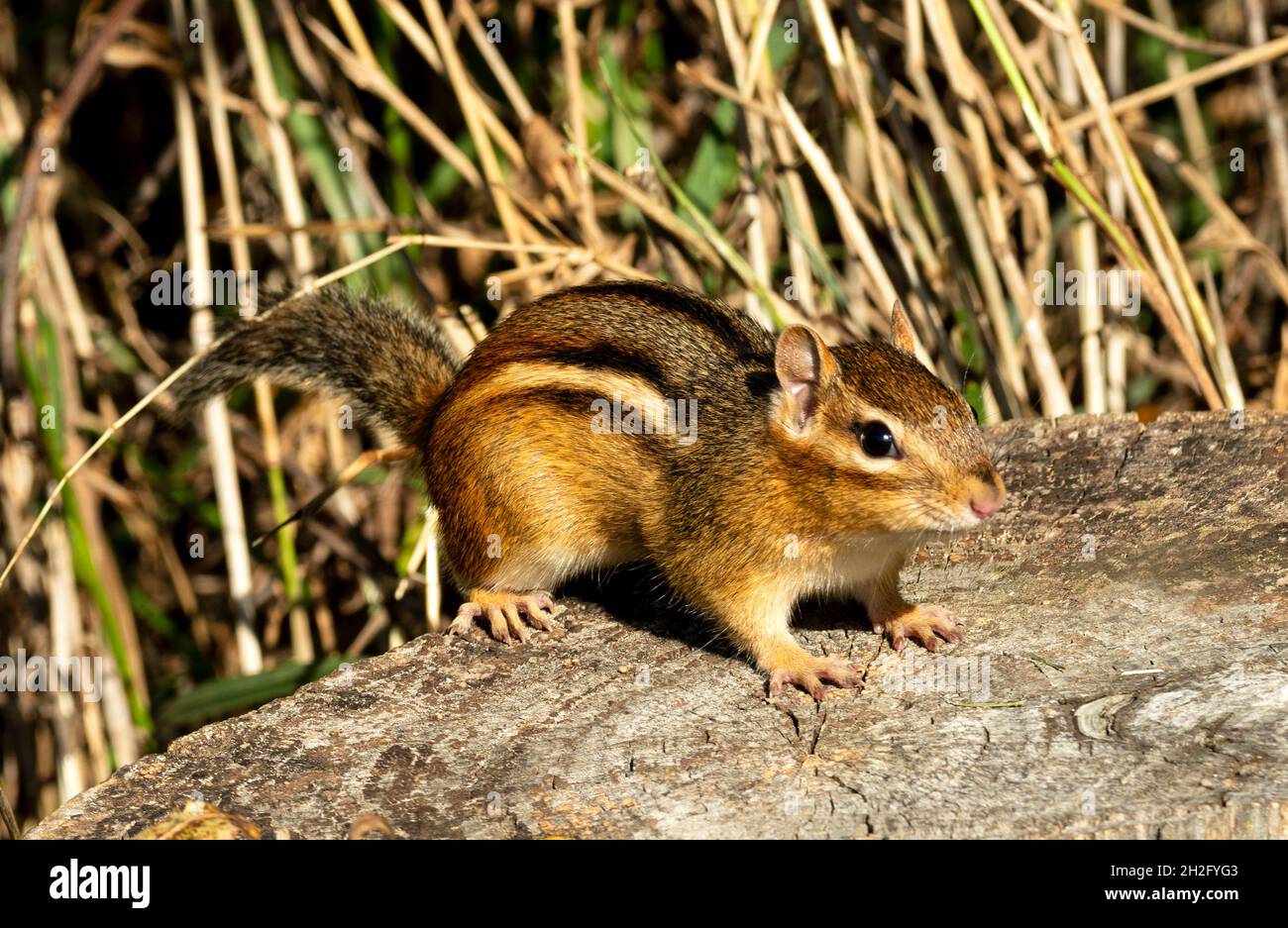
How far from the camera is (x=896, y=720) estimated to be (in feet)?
9.27

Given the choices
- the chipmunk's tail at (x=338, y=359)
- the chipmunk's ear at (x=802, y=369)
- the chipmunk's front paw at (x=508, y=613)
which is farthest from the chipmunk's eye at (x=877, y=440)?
the chipmunk's tail at (x=338, y=359)

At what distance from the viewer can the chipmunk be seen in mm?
3145

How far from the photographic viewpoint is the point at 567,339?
3.62 metres

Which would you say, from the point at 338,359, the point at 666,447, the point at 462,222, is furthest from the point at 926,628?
the point at 462,222

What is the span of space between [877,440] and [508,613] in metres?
0.93

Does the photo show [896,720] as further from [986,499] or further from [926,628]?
[986,499]

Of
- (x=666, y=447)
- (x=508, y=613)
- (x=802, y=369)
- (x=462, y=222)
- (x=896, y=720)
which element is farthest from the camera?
(x=462, y=222)

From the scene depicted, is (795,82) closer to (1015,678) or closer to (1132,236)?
(1132,236)

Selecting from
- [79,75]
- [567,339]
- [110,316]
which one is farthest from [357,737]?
[110,316]

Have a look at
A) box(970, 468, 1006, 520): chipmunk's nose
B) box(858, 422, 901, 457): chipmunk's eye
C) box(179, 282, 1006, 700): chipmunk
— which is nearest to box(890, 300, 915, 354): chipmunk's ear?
box(179, 282, 1006, 700): chipmunk

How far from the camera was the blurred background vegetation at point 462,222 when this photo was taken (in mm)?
4449

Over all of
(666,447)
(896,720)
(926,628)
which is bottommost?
(896,720)

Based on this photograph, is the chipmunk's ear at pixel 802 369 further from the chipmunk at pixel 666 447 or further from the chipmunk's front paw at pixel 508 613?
the chipmunk's front paw at pixel 508 613

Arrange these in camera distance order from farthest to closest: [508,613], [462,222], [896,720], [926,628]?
[462,222], [508,613], [926,628], [896,720]
